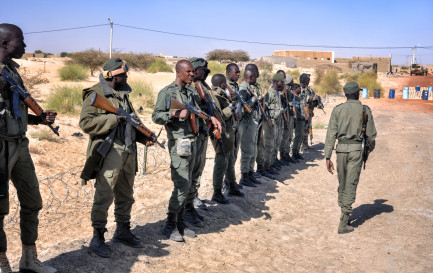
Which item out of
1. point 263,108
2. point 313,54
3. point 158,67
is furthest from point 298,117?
point 313,54

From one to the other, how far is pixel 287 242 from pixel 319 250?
0.40m

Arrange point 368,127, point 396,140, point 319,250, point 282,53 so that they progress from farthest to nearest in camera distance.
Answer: point 282,53 < point 396,140 < point 368,127 < point 319,250

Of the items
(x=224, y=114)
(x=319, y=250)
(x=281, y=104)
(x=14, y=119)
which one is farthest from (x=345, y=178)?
(x=14, y=119)

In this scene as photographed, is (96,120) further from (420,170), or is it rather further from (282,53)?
(282,53)

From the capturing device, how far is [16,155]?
321cm

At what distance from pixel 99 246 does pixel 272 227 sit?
2557mm

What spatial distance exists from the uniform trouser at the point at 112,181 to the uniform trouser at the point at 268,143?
4.25 meters

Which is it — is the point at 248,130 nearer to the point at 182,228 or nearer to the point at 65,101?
the point at 182,228

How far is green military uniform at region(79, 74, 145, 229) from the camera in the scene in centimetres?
360

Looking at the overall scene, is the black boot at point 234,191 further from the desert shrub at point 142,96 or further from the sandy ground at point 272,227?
the desert shrub at point 142,96

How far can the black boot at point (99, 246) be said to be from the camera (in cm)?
384

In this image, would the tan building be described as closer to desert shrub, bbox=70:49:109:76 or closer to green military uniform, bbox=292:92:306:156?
desert shrub, bbox=70:49:109:76

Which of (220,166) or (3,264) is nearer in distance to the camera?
(3,264)

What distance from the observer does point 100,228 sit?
3.85 meters
